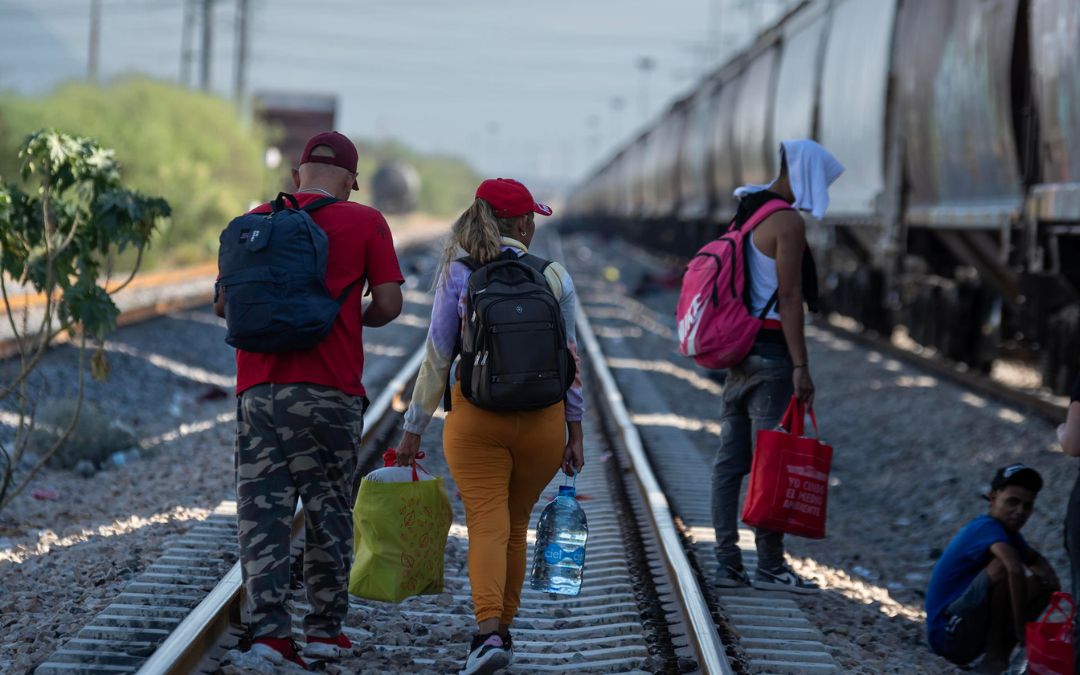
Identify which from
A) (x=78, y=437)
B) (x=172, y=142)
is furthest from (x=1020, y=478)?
(x=172, y=142)

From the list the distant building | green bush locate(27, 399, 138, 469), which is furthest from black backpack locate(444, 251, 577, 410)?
the distant building

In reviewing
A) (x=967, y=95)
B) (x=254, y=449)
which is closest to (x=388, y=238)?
(x=254, y=449)

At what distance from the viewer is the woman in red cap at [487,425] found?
4.77 m

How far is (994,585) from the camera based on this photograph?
19.5 ft

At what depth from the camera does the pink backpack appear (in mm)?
A: 6109

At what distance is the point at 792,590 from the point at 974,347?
8.86m

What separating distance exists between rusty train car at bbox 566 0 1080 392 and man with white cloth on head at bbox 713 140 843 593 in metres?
2.85

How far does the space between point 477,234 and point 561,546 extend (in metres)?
1.47

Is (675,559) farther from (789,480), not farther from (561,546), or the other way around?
(561,546)

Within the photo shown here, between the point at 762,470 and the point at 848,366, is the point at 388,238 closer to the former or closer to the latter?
the point at 762,470

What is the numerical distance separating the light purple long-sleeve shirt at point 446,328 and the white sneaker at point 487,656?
737 millimetres

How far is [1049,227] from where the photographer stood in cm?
966

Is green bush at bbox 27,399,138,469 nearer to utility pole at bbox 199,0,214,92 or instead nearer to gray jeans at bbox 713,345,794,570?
gray jeans at bbox 713,345,794,570

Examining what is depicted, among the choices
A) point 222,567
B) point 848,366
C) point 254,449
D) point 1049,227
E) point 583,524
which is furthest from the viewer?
point 848,366
